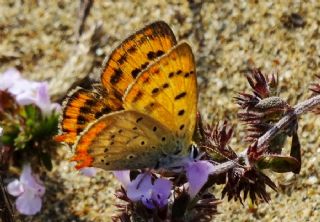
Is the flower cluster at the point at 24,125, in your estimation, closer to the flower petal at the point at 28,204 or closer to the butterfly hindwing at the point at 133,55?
the flower petal at the point at 28,204

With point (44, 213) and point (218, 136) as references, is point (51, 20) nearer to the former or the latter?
point (44, 213)

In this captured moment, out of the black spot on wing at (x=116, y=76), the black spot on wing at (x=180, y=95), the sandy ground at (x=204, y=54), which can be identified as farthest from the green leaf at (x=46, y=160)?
the black spot on wing at (x=180, y=95)

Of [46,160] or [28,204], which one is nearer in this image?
[28,204]

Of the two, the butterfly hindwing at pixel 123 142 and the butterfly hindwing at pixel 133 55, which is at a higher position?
the butterfly hindwing at pixel 133 55

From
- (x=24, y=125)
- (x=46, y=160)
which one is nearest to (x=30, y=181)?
(x=46, y=160)

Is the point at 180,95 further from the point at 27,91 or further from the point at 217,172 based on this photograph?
the point at 27,91

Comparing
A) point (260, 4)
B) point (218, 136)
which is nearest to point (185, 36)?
point (260, 4)
